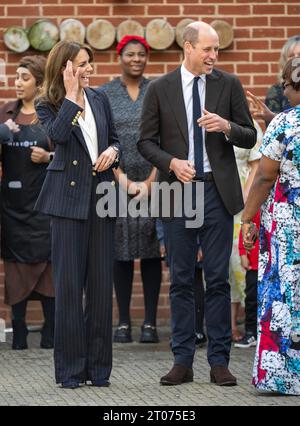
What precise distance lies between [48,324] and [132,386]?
1.81m

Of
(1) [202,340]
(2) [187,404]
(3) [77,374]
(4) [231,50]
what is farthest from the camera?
(4) [231,50]

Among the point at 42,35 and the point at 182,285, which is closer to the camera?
the point at 182,285

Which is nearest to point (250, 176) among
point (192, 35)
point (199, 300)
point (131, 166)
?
point (131, 166)

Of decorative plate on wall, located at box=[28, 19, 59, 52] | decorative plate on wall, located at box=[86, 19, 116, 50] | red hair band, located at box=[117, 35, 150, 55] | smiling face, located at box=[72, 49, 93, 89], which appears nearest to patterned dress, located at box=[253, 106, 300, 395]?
smiling face, located at box=[72, 49, 93, 89]

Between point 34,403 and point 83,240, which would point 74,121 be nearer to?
point 83,240

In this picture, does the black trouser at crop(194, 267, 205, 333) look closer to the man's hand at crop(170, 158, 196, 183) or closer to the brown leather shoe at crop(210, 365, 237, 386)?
the brown leather shoe at crop(210, 365, 237, 386)

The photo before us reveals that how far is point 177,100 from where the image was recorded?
809 centimetres

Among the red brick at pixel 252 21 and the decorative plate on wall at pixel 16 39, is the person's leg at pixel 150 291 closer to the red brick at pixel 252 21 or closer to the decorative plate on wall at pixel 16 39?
the decorative plate on wall at pixel 16 39

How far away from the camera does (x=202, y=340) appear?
970 cm

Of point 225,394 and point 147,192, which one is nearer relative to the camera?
point 225,394

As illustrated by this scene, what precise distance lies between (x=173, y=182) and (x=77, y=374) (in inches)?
52.9

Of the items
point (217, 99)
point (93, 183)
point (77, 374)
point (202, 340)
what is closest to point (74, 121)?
point (93, 183)

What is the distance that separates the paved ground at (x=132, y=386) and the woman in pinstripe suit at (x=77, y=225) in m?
0.22

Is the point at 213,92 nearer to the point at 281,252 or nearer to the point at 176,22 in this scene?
the point at 281,252
